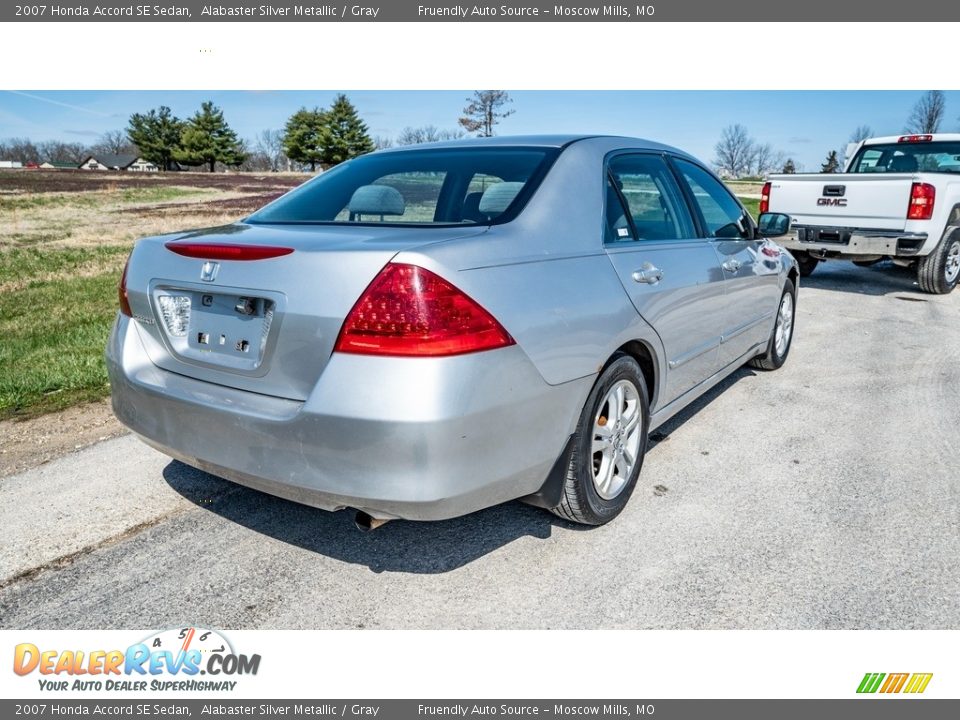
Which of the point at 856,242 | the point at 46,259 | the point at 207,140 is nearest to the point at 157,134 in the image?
the point at 207,140

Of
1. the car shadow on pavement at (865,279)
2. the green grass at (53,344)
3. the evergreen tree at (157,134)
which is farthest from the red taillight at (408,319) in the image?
the evergreen tree at (157,134)

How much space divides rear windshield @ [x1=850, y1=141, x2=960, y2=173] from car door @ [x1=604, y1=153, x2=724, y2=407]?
27.6ft

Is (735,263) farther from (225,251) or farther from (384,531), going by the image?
(225,251)

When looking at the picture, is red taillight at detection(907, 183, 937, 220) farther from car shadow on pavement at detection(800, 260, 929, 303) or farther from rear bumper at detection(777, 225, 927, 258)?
car shadow on pavement at detection(800, 260, 929, 303)

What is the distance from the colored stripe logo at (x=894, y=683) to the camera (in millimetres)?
2256

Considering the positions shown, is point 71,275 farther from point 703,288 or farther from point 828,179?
point 828,179

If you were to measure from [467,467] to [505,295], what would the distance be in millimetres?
575

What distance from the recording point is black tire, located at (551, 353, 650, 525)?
8.95 ft

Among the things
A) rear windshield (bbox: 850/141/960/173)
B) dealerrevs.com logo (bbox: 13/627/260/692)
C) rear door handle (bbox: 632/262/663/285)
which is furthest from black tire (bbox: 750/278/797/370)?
rear windshield (bbox: 850/141/960/173)

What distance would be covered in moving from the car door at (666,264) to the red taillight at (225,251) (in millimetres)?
1356

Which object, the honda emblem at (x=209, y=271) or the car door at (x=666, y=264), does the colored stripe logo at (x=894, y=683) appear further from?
the honda emblem at (x=209, y=271)

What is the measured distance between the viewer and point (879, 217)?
8641mm

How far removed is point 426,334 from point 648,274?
4.55 ft

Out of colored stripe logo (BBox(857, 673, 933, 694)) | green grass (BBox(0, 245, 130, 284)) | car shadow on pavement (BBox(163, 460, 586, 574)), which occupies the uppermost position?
green grass (BBox(0, 245, 130, 284))
